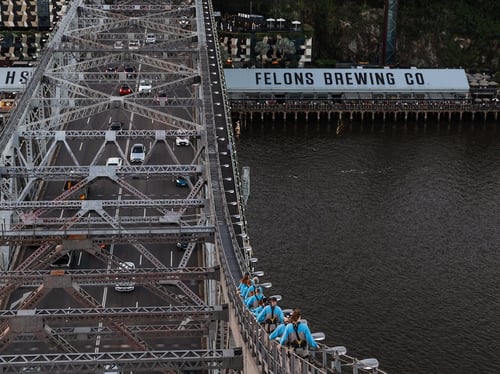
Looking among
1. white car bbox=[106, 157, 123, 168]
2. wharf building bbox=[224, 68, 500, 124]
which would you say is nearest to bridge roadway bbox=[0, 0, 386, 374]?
white car bbox=[106, 157, 123, 168]

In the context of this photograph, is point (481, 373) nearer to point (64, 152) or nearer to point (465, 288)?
point (465, 288)

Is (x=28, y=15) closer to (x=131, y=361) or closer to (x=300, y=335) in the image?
(x=131, y=361)

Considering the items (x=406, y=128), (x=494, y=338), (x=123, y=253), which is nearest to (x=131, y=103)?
(x=123, y=253)

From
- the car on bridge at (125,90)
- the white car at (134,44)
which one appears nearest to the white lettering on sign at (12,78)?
the white car at (134,44)

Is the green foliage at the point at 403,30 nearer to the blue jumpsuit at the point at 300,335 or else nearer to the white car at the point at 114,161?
the white car at the point at 114,161

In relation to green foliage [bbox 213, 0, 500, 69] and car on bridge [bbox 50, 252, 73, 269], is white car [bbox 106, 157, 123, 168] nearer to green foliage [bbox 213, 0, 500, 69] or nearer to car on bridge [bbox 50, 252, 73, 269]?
car on bridge [bbox 50, 252, 73, 269]

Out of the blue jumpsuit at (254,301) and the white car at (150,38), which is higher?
the white car at (150,38)
